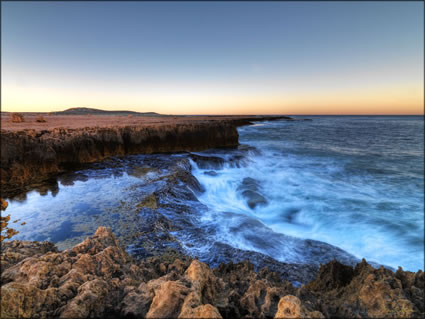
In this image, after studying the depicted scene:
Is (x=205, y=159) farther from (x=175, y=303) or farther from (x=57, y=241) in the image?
(x=175, y=303)

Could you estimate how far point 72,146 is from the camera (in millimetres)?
9805

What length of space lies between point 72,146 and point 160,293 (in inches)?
408

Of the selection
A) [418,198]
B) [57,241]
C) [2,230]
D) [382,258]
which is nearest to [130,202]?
[57,241]

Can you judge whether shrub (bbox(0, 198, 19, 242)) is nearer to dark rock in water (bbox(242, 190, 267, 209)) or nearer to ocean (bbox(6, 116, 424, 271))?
ocean (bbox(6, 116, 424, 271))

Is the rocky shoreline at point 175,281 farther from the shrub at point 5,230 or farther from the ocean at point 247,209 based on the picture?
the shrub at point 5,230

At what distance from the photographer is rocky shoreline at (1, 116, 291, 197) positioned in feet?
24.2

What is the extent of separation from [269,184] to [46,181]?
10.2m

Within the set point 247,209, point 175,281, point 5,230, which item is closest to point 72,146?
point 5,230

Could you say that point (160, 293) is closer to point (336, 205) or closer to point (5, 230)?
point (5, 230)

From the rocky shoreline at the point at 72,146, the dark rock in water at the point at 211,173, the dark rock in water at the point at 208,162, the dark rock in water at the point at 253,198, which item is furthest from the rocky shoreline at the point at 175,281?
the dark rock in water at the point at 208,162

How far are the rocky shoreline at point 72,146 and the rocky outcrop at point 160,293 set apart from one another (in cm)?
600

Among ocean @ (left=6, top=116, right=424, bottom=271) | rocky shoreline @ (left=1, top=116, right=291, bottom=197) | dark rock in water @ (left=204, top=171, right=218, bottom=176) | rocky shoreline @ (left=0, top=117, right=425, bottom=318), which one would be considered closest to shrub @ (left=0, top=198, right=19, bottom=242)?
ocean @ (left=6, top=116, right=424, bottom=271)

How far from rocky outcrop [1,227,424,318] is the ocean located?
1.47 m

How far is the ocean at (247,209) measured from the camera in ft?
15.1
